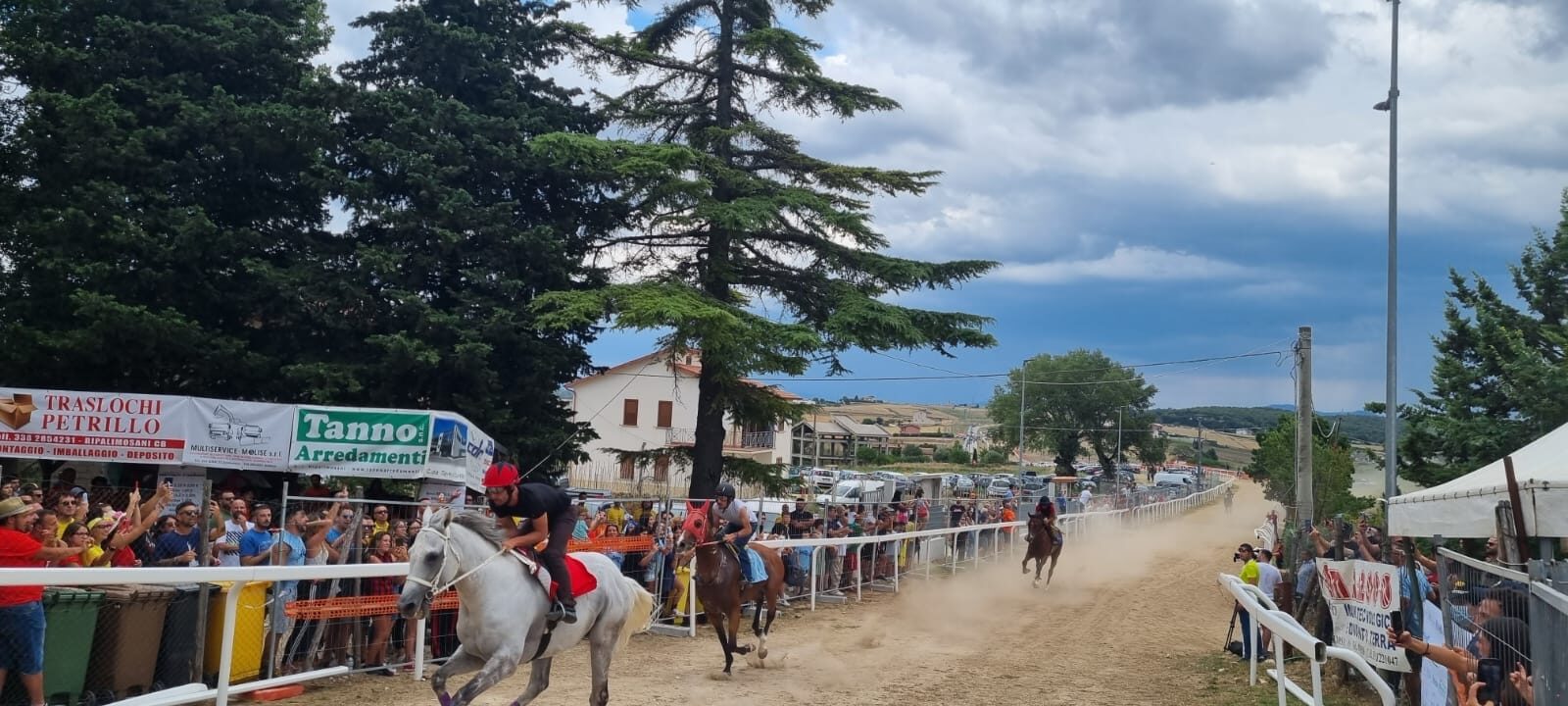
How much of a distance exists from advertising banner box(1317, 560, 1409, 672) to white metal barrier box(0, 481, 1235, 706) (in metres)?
7.58

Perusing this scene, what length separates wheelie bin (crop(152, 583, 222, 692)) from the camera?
29.1 ft

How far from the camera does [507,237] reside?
24.3 metres

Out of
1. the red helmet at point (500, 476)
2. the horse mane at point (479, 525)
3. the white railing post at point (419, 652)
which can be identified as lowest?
the white railing post at point (419, 652)

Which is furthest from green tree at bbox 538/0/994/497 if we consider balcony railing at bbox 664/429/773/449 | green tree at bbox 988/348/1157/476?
green tree at bbox 988/348/1157/476

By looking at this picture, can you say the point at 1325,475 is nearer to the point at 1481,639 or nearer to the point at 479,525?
the point at 1481,639

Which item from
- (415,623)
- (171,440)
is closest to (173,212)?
(171,440)

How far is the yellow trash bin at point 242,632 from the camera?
942 cm

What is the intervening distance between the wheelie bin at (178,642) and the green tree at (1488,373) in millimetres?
21131

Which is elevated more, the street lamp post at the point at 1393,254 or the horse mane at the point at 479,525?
the street lamp post at the point at 1393,254

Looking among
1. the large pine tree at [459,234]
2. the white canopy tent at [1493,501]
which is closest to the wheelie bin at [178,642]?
the white canopy tent at [1493,501]

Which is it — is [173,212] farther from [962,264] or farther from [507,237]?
[962,264]

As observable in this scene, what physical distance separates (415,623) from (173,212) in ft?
49.5

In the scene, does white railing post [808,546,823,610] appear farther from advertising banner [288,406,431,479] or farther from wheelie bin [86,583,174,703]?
wheelie bin [86,583,174,703]

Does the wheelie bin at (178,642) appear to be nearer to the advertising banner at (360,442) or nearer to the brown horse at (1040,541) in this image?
the advertising banner at (360,442)
